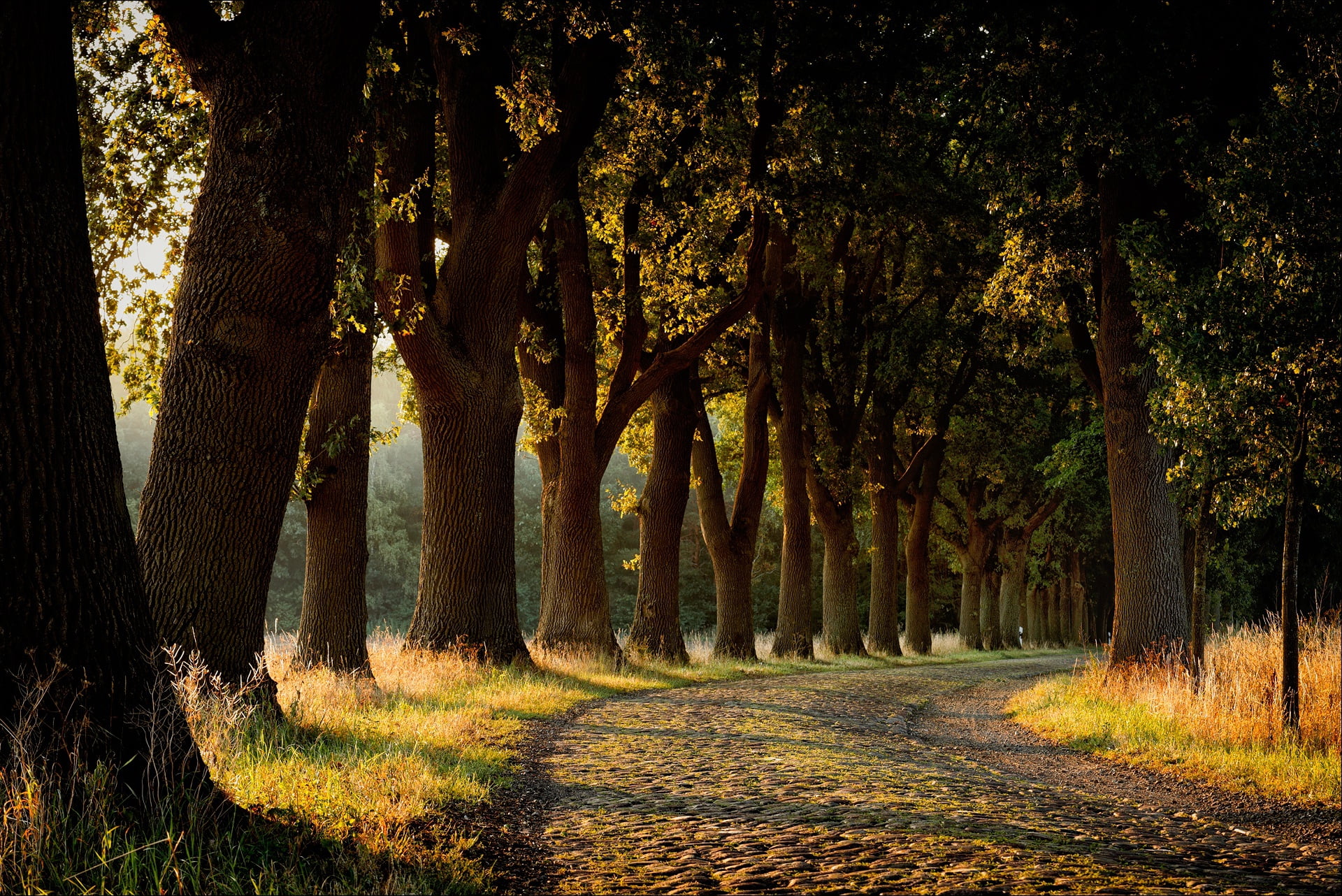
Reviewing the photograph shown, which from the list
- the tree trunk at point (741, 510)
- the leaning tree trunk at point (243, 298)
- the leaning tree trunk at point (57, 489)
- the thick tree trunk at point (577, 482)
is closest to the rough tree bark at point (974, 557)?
the tree trunk at point (741, 510)

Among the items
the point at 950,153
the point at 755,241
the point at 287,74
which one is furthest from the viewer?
the point at 755,241

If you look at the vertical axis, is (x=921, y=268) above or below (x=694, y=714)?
above

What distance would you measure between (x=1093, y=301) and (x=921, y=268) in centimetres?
977

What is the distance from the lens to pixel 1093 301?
15336 millimetres

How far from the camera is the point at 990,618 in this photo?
4056cm

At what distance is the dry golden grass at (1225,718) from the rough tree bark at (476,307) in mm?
7792

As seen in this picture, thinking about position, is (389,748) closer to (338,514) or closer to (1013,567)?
(338,514)

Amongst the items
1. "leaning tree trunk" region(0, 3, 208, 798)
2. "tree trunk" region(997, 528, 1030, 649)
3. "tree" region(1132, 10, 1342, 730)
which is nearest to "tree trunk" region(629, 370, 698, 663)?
"tree" region(1132, 10, 1342, 730)

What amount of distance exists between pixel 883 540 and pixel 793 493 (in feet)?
20.6

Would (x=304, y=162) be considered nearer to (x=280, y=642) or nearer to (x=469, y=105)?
(x=469, y=105)

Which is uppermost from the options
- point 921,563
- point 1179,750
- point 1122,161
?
point 1122,161

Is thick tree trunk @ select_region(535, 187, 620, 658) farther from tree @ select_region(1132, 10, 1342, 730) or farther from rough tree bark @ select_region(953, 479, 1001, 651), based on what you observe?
rough tree bark @ select_region(953, 479, 1001, 651)

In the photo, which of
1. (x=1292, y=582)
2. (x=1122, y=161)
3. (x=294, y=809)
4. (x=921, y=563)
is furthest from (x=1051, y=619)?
(x=294, y=809)

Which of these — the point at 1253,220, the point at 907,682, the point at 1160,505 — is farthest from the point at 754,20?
the point at 907,682
